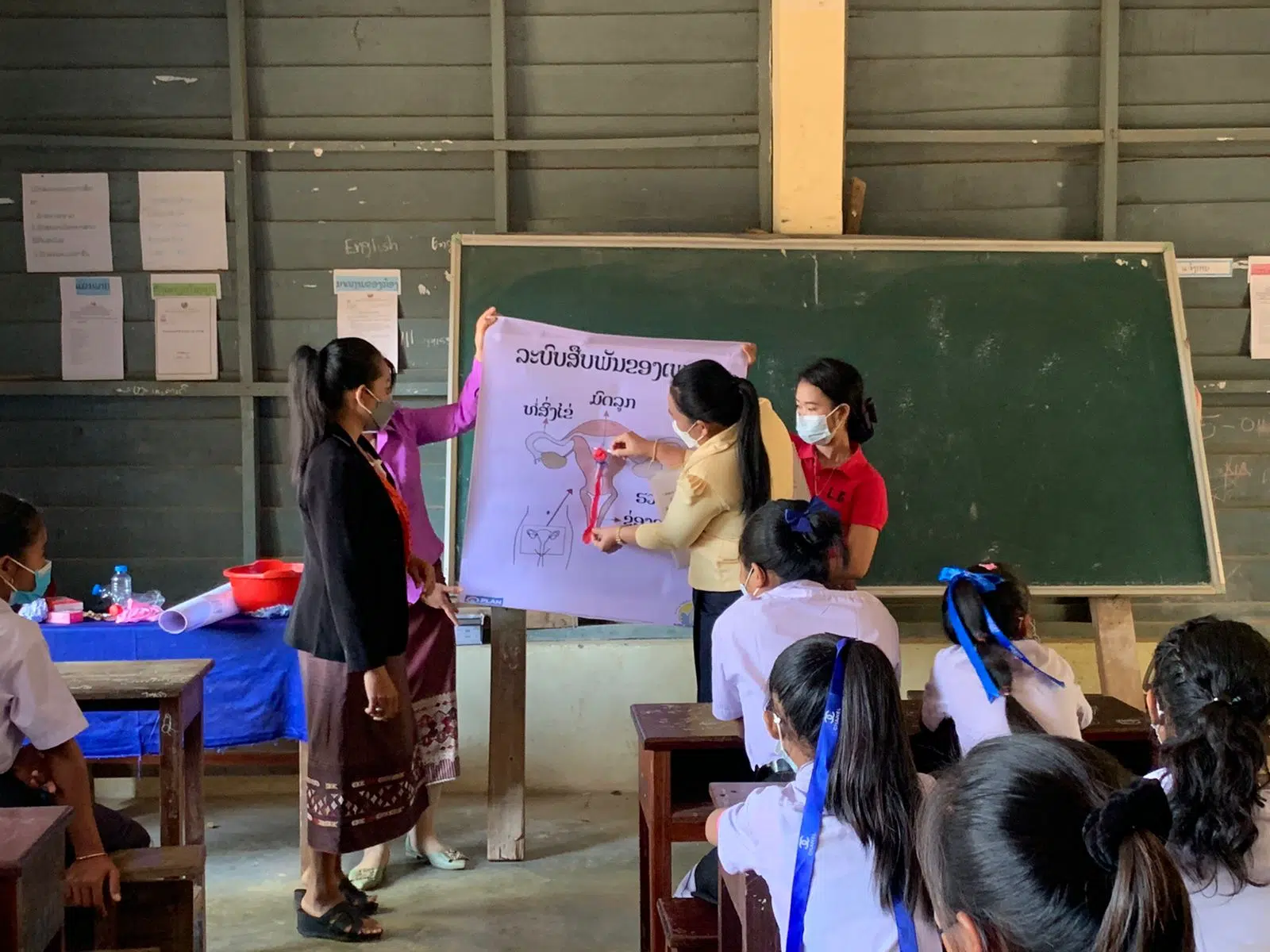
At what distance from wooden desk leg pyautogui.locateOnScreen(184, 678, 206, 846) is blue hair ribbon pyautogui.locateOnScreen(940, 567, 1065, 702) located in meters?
1.77

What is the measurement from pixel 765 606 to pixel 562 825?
197cm

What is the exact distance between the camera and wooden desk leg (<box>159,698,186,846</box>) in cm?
265

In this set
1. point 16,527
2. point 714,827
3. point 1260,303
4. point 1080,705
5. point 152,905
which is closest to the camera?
point 714,827

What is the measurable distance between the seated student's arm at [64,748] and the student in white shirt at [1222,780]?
172 centimetres

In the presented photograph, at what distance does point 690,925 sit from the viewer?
2111 mm

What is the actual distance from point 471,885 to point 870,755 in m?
2.10

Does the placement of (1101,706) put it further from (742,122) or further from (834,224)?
(742,122)

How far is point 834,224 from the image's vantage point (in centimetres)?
407

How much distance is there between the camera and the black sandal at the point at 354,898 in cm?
300

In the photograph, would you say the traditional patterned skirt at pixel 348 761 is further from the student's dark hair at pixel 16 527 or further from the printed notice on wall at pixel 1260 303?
the printed notice on wall at pixel 1260 303

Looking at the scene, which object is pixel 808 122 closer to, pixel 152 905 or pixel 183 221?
pixel 183 221

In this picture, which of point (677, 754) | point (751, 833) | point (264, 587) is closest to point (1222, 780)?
point (751, 833)

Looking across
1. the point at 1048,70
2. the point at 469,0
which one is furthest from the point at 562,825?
the point at 1048,70

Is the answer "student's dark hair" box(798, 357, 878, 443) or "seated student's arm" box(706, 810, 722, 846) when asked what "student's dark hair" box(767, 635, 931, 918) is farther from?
"student's dark hair" box(798, 357, 878, 443)
